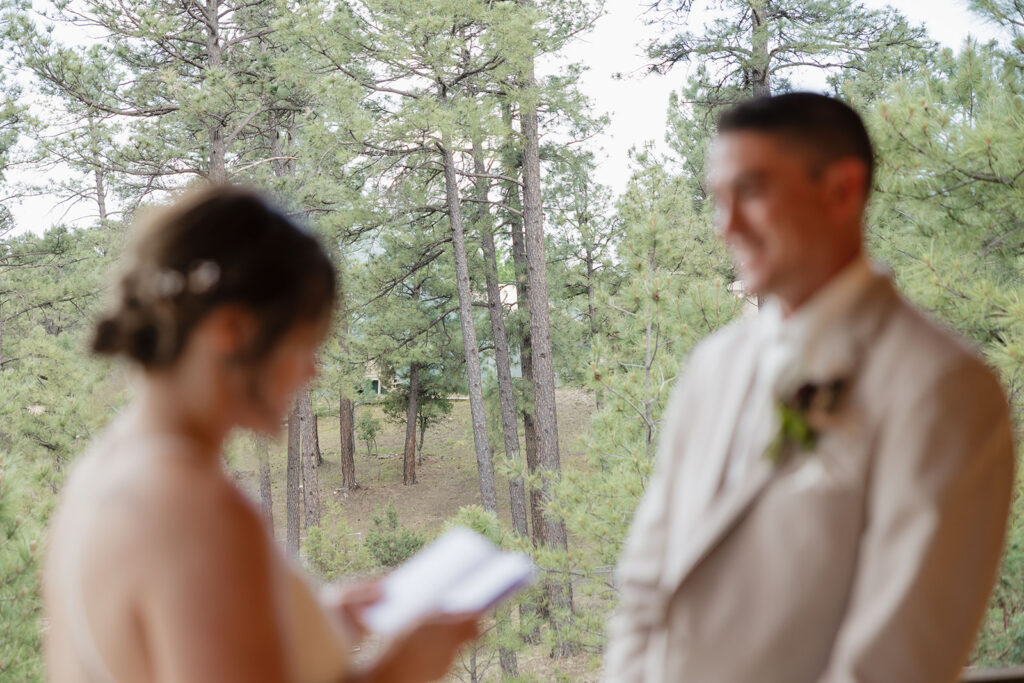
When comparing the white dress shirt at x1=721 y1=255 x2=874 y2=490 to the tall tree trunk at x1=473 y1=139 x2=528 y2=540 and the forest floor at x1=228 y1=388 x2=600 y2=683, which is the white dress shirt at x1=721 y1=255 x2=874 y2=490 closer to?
the tall tree trunk at x1=473 y1=139 x2=528 y2=540

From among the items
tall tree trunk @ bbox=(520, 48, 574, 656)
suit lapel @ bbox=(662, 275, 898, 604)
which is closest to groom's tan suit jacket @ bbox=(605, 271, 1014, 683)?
suit lapel @ bbox=(662, 275, 898, 604)

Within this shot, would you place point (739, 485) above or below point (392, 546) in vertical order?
above

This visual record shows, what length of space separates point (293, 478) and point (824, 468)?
36.4ft

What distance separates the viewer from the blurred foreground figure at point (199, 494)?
0.60m

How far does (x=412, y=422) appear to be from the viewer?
15.3 metres

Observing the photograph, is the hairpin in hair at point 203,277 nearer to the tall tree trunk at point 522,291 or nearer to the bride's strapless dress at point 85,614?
the bride's strapless dress at point 85,614

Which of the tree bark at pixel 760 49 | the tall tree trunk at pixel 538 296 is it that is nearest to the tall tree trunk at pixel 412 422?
the tall tree trunk at pixel 538 296

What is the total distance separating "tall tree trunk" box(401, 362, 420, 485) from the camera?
1530 centimetres

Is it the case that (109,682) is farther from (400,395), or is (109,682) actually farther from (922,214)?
(400,395)

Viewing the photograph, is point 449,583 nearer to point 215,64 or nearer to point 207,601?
point 207,601

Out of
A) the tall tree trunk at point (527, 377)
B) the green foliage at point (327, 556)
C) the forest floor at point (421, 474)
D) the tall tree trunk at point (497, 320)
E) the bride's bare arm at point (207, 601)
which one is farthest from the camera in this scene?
the forest floor at point (421, 474)

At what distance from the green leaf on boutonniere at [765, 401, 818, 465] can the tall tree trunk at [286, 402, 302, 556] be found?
10136 mm

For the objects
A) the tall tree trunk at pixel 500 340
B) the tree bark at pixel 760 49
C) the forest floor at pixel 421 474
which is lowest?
the forest floor at pixel 421 474

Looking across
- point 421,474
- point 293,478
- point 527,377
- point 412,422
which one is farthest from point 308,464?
point 421,474
